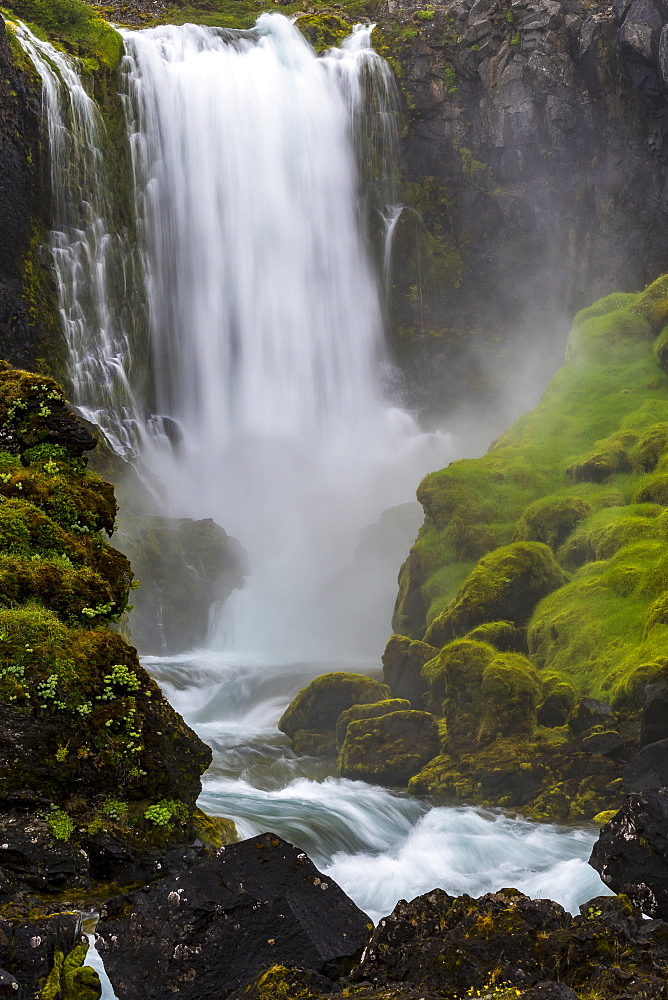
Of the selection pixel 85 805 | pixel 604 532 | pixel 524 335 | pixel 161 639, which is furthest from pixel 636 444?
pixel 524 335

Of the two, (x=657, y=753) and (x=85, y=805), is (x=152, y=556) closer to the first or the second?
(x=657, y=753)

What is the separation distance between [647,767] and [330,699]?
268 inches

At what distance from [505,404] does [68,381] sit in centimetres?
2072

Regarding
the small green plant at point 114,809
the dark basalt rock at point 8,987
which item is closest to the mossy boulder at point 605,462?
the small green plant at point 114,809

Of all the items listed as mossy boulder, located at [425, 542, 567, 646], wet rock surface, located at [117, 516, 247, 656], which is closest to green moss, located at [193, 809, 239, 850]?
mossy boulder, located at [425, 542, 567, 646]

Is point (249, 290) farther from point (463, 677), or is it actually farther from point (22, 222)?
point (463, 677)

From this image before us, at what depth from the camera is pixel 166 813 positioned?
7.99m

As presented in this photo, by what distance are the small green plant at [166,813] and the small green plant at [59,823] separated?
2.45 ft

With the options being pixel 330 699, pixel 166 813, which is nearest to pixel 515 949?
pixel 166 813

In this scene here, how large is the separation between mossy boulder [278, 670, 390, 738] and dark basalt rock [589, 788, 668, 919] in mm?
9574

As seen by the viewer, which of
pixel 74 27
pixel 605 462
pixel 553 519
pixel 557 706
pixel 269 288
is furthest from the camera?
pixel 269 288

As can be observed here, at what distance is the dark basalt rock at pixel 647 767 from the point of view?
12086 mm

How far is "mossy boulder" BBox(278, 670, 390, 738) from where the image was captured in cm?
1716

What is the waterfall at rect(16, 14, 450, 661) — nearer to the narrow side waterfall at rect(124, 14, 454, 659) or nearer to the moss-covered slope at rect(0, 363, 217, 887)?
the narrow side waterfall at rect(124, 14, 454, 659)
